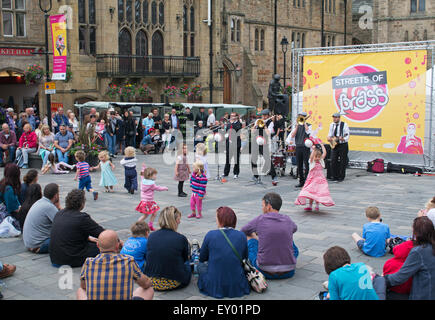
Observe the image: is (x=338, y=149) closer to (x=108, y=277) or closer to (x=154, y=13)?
(x=108, y=277)

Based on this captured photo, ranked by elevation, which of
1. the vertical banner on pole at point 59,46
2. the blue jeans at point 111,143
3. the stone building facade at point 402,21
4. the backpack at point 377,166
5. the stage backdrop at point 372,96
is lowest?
the backpack at point 377,166

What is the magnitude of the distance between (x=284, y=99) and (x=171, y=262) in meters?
12.1

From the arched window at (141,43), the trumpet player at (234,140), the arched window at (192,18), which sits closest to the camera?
the trumpet player at (234,140)

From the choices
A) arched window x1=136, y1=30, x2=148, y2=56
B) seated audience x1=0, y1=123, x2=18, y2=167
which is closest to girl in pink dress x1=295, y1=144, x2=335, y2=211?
seated audience x1=0, y1=123, x2=18, y2=167

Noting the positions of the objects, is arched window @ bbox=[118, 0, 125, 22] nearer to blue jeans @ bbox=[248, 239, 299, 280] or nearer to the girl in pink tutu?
the girl in pink tutu

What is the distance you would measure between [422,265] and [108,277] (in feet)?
9.88

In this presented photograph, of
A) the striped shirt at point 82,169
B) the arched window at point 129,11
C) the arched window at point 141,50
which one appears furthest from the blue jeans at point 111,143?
the arched window at point 129,11

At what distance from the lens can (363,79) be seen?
56.3 feet

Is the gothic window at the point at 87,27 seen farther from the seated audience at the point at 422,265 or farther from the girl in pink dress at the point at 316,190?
the seated audience at the point at 422,265

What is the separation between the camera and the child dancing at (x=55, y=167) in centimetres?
1578

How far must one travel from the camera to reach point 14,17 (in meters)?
24.7

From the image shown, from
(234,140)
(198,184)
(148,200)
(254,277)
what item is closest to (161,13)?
(234,140)

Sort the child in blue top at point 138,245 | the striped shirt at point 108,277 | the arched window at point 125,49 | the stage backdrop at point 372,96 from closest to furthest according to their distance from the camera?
the striped shirt at point 108,277 < the child in blue top at point 138,245 < the stage backdrop at point 372,96 < the arched window at point 125,49

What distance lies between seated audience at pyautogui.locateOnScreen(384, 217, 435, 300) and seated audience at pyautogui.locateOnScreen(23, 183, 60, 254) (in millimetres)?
4792
